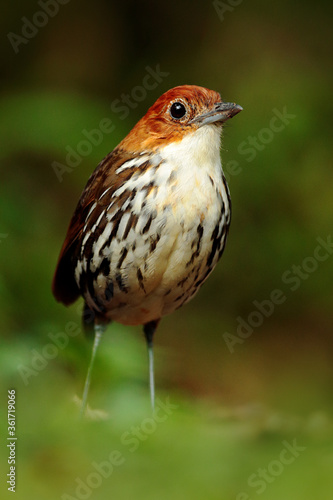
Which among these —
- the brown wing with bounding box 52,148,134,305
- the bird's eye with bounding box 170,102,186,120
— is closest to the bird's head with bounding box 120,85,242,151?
the bird's eye with bounding box 170,102,186,120

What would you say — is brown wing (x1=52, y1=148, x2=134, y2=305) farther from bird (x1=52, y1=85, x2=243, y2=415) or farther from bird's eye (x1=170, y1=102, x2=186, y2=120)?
bird's eye (x1=170, y1=102, x2=186, y2=120)

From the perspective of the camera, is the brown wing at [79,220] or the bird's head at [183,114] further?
A: the brown wing at [79,220]

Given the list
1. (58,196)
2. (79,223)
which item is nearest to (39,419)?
(79,223)

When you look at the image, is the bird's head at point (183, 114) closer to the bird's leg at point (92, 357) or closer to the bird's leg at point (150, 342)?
the bird's leg at point (92, 357)

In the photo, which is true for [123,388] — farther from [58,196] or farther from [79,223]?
[58,196]

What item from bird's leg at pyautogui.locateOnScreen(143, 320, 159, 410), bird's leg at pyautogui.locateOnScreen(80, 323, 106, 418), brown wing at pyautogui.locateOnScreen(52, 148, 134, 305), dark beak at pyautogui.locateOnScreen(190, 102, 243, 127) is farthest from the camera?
bird's leg at pyautogui.locateOnScreen(143, 320, 159, 410)

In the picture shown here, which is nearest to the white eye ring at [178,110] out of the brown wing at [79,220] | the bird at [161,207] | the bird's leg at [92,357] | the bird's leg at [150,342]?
the bird at [161,207]

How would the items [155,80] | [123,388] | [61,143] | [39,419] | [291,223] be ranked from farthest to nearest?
1. [291,223]
2. [155,80]
3. [61,143]
4. [123,388]
5. [39,419]
